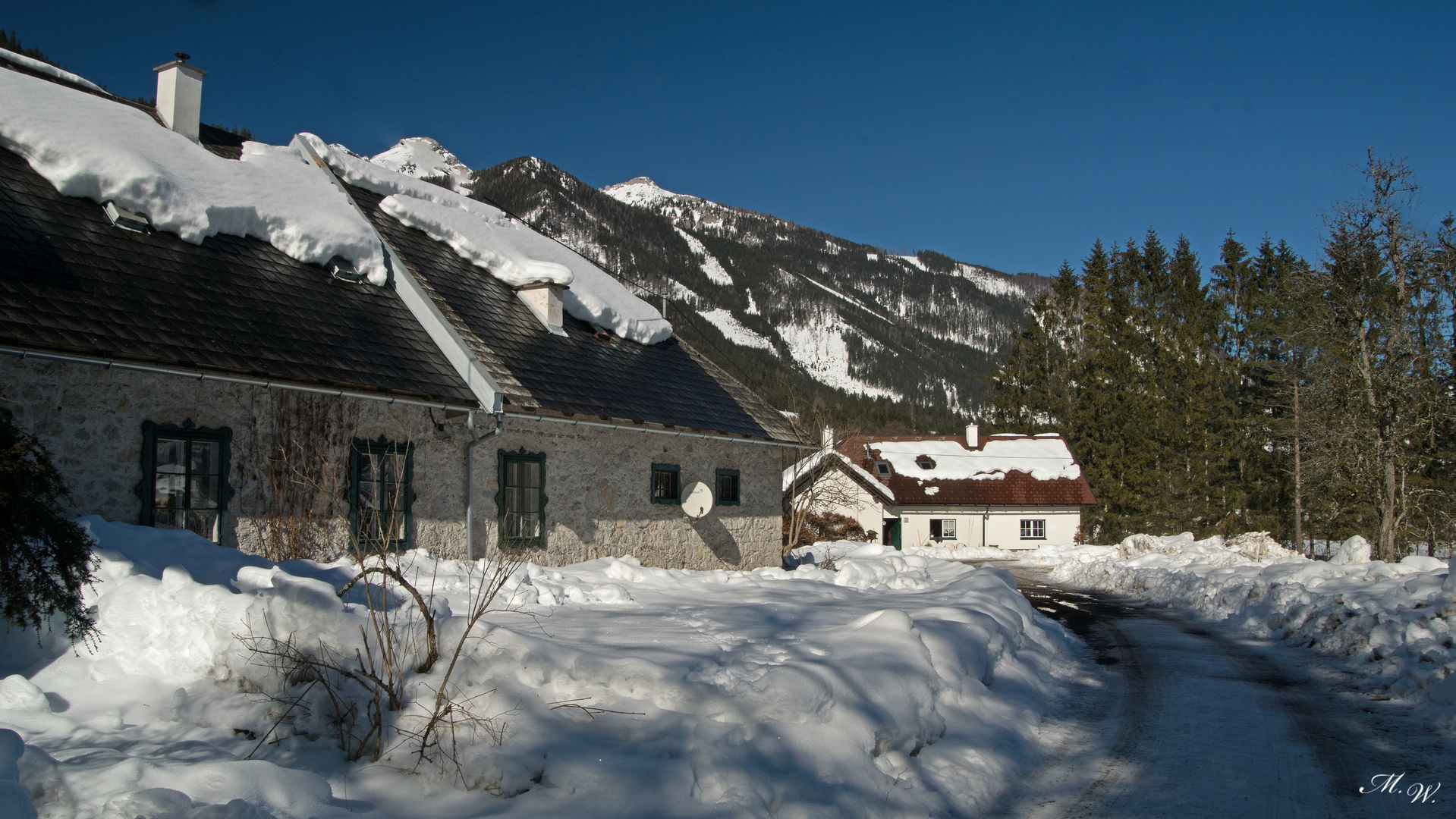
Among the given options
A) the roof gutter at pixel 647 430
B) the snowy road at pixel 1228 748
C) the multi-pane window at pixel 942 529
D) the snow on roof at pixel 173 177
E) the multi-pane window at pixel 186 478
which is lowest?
the multi-pane window at pixel 942 529

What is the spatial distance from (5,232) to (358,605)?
21.2ft

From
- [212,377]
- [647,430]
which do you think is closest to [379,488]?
[212,377]

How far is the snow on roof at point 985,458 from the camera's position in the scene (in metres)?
40.7

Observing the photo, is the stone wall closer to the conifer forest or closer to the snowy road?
the snowy road

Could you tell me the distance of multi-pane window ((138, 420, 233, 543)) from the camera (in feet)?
28.8

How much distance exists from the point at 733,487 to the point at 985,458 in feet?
90.2

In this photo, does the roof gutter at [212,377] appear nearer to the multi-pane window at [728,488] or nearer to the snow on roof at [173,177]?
the snow on roof at [173,177]

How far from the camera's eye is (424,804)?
13.9ft

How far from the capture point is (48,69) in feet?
45.1

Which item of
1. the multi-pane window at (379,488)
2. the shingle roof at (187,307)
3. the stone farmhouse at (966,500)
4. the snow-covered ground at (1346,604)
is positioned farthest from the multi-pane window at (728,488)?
the stone farmhouse at (966,500)

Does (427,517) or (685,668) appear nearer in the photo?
(685,668)

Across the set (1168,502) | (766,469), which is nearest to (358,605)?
(766,469)

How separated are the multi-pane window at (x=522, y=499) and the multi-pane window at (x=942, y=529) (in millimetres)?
29698

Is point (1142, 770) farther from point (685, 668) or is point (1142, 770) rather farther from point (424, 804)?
point (424, 804)
